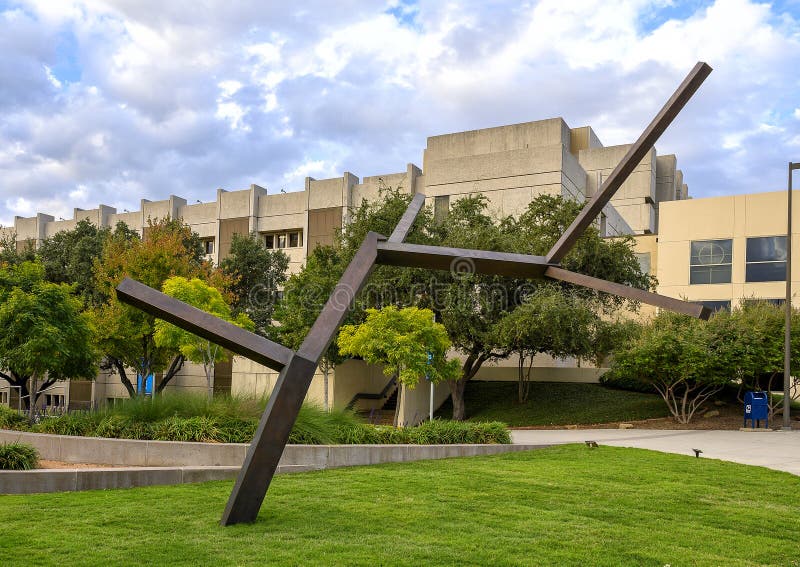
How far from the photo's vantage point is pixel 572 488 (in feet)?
31.3

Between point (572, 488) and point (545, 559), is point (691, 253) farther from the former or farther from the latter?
point (545, 559)

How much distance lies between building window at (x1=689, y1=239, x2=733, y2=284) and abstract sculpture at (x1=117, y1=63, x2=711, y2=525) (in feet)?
101

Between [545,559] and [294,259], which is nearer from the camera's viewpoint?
[545,559]

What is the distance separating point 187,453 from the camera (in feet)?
37.2

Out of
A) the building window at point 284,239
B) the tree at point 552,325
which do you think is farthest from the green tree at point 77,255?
the tree at point 552,325

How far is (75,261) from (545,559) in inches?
1440

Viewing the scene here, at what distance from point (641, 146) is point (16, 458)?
8.90m

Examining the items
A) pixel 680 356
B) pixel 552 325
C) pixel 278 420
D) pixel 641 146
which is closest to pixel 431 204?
pixel 552 325

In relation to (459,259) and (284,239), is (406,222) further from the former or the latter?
(284,239)

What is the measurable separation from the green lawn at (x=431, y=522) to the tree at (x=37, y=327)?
38.4 feet

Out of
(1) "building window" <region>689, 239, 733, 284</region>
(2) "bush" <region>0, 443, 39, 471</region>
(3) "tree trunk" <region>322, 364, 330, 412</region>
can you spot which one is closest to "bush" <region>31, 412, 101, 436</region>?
(2) "bush" <region>0, 443, 39, 471</region>

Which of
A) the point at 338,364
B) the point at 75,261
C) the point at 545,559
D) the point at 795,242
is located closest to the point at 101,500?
the point at 545,559

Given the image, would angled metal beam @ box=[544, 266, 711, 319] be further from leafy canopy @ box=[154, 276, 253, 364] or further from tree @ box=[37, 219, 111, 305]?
tree @ box=[37, 219, 111, 305]

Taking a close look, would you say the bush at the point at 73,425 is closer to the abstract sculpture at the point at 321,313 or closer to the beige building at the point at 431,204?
the abstract sculpture at the point at 321,313
